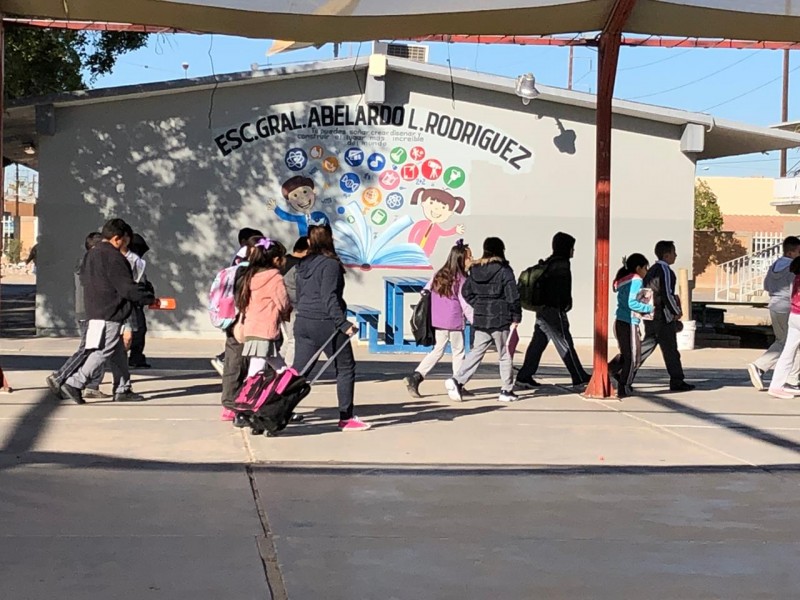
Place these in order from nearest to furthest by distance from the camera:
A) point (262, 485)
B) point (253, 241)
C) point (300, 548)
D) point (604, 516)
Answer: point (300, 548)
point (604, 516)
point (262, 485)
point (253, 241)

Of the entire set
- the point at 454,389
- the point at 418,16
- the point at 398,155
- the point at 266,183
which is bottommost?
the point at 454,389

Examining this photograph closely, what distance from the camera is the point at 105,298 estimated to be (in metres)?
10.4

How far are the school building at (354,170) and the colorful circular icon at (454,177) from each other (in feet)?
0.08

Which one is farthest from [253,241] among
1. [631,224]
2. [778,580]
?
[631,224]

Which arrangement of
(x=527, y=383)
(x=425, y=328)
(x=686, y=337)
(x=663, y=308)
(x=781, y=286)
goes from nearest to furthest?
1. (x=425, y=328)
2. (x=663, y=308)
3. (x=781, y=286)
4. (x=527, y=383)
5. (x=686, y=337)

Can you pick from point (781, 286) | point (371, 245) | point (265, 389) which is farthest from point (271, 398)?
point (371, 245)

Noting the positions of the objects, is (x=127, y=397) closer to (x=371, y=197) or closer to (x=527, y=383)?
(x=527, y=383)

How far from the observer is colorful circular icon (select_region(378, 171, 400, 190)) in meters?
19.2

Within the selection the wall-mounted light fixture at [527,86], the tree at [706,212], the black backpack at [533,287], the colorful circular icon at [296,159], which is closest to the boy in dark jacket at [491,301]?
the black backpack at [533,287]

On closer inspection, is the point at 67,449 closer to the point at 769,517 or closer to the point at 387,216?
the point at 769,517

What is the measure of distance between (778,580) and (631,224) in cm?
1475

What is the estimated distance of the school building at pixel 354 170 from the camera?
61.3 ft

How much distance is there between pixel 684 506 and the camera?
6.98 metres

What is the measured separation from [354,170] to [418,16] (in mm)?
8463
